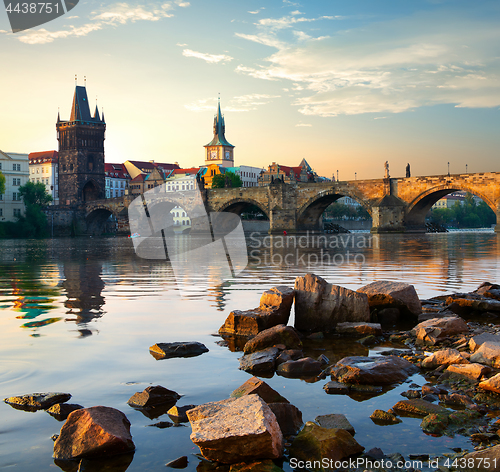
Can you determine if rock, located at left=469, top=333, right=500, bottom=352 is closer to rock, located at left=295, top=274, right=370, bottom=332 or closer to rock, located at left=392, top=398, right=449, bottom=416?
rock, located at left=392, top=398, right=449, bottom=416

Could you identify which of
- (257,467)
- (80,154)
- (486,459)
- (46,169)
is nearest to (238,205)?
(80,154)

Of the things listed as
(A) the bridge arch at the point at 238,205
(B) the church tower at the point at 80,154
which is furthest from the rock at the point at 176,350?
(B) the church tower at the point at 80,154

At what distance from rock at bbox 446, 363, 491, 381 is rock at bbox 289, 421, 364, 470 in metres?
1.76

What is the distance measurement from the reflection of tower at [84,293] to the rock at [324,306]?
3133 mm

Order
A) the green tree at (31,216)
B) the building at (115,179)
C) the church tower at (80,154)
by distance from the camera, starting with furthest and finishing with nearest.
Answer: the building at (115,179) < the church tower at (80,154) < the green tree at (31,216)

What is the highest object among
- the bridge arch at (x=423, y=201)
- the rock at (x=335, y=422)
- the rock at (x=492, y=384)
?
the bridge arch at (x=423, y=201)

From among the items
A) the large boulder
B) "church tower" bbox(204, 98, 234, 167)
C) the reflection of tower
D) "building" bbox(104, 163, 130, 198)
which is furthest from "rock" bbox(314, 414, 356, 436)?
"church tower" bbox(204, 98, 234, 167)

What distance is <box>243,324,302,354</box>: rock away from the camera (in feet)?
19.6

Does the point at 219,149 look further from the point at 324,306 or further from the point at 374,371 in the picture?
the point at 374,371

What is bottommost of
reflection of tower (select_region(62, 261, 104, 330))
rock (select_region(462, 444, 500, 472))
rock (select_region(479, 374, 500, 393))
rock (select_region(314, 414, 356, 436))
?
reflection of tower (select_region(62, 261, 104, 330))

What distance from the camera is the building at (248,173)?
120 meters

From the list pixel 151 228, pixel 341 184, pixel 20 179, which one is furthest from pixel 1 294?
pixel 151 228

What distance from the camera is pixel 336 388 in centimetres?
457

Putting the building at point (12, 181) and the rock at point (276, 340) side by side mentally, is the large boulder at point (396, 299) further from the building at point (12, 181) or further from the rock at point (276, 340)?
the building at point (12, 181)
